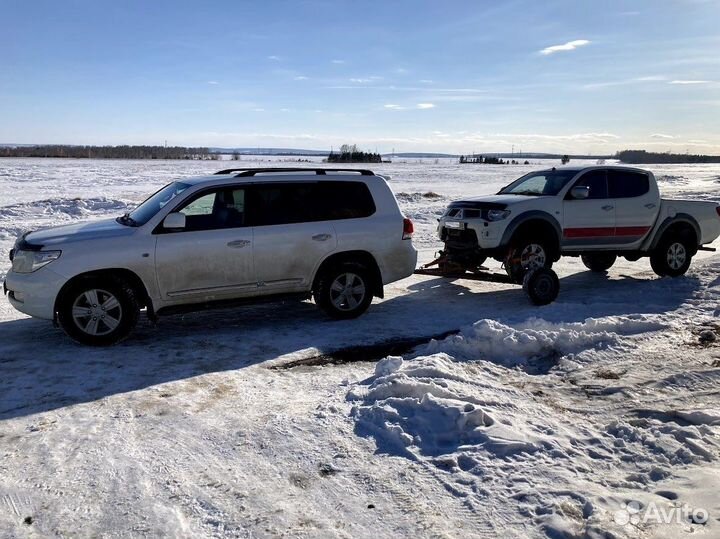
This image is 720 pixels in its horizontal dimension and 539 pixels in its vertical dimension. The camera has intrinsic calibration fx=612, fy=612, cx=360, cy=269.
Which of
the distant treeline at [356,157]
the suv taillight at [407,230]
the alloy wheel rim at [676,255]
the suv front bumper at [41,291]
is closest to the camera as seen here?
the suv front bumper at [41,291]

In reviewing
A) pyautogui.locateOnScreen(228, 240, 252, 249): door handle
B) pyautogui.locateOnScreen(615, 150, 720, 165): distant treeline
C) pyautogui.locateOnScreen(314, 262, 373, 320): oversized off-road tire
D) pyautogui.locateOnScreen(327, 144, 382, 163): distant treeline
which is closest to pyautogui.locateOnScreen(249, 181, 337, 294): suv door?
pyautogui.locateOnScreen(228, 240, 252, 249): door handle

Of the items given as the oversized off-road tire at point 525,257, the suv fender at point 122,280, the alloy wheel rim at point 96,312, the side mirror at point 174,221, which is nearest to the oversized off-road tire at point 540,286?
the oversized off-road tire at point 525,257

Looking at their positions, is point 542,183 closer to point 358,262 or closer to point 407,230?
point 407,230

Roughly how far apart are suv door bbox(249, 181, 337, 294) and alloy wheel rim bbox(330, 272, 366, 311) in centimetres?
37

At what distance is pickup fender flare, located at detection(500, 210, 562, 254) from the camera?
9430 mm

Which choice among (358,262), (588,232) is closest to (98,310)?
(358,262)

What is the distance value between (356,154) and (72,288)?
271 feet

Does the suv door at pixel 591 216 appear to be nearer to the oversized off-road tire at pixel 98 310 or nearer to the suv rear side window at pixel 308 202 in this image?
the suv rear side window at pixel 308 202

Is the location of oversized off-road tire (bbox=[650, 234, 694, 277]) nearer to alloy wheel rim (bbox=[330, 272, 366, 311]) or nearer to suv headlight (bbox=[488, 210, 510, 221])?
suv headlight (bbox=[488, 210, 510, 221])

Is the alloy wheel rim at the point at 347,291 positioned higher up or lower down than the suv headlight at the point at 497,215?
lower down

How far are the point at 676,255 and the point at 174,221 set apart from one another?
8813mm

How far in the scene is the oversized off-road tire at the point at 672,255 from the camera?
1095 centimetres

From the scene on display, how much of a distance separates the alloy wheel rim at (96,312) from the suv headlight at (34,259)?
50cm

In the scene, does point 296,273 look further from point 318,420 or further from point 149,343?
point 318,420
